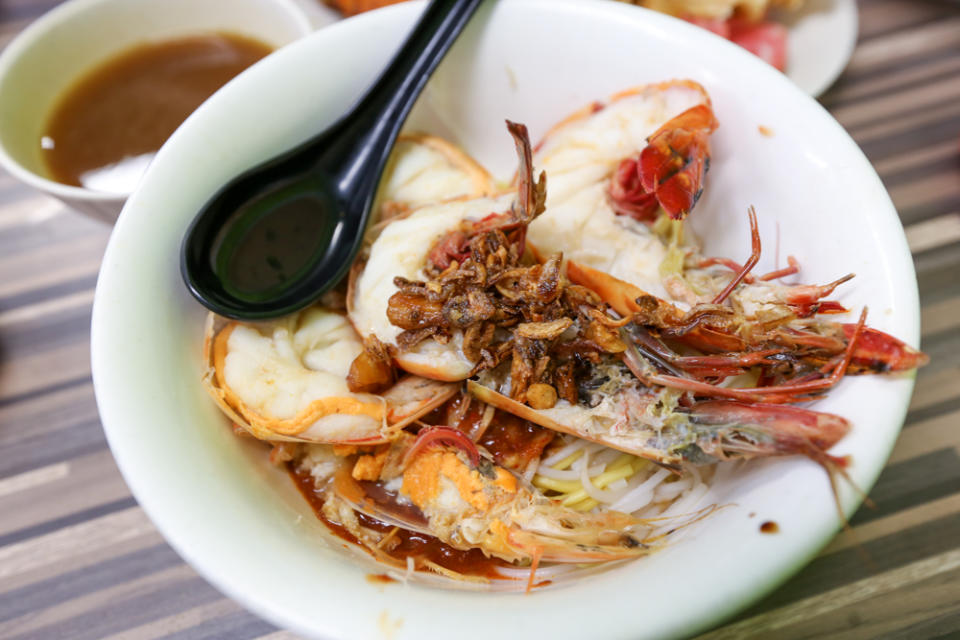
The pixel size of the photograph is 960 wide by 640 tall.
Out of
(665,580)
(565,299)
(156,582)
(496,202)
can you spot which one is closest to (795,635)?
(665,580)

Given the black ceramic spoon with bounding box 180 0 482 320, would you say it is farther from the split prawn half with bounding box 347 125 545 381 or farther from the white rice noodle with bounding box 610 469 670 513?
the white rice noodle with bounding box 610 469 670 513

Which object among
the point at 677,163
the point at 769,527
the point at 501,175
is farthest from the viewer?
the point at 501,175

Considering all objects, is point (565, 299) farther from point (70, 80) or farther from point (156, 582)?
point (70, 80)

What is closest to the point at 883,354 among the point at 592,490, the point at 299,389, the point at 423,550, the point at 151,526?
the point at 592,490

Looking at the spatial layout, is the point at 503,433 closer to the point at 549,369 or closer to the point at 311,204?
the point at 549,369

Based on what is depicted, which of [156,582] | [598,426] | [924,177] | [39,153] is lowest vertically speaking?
[156,582]

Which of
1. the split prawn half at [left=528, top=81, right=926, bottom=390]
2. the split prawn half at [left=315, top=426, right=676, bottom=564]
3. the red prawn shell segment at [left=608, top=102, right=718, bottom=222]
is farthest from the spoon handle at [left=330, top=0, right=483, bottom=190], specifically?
the split prawn half at [left=315, top=426, right=676, bottom=564]
